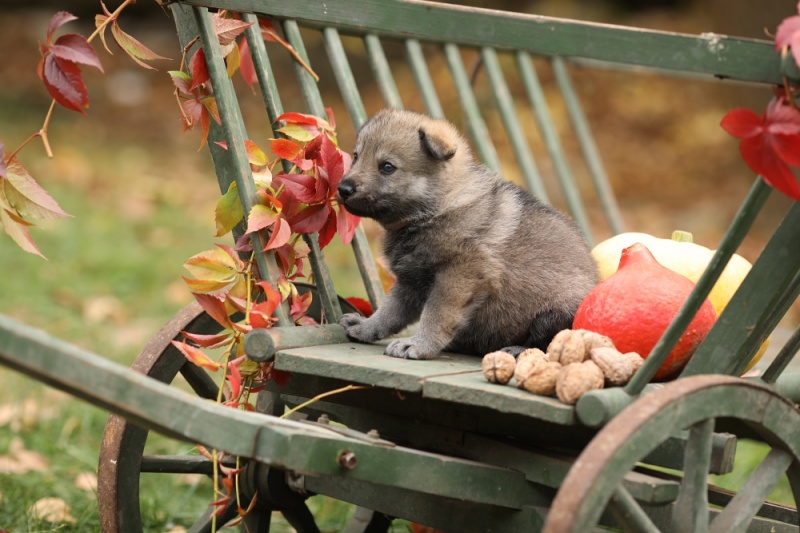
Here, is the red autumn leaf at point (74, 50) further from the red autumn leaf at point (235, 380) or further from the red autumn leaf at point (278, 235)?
the red autumn leaf at point (235, 380)

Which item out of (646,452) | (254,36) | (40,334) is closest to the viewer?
(40,334)

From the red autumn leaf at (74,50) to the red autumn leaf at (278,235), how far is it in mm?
472

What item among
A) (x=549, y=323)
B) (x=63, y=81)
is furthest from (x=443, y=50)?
(x=63, y=81)

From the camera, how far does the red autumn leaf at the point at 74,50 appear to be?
1933 millimetres

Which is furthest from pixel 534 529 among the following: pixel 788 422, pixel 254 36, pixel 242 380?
pixel 254 36

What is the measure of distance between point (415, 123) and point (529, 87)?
3.95 feet

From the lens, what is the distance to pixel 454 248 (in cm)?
227

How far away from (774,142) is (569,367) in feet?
1.63

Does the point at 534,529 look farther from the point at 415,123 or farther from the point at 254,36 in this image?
the point at 254,36

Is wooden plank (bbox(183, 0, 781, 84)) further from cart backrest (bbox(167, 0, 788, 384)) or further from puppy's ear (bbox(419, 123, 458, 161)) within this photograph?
puppy's ear (bbox(419, 123, 458, 161))

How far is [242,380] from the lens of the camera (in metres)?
2.20

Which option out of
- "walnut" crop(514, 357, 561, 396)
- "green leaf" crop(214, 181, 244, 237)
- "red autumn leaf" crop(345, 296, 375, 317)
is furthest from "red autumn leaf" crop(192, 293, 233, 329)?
"walnut" crop(514, 357, 561, 396)

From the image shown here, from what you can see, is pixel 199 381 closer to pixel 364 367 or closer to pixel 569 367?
pixel 364 367

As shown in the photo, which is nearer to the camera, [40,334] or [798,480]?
[40,334]
